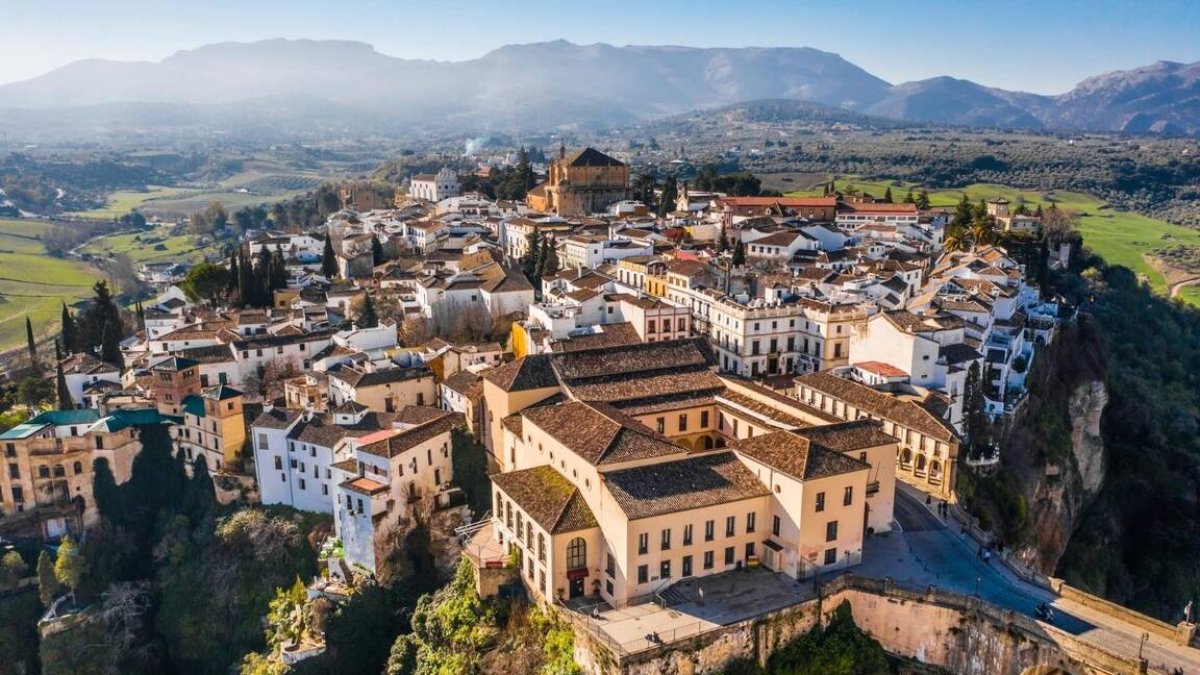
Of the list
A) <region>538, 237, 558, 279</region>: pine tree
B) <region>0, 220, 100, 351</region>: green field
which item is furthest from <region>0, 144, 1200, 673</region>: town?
<region>0, 220, 100, 351</region>: green field

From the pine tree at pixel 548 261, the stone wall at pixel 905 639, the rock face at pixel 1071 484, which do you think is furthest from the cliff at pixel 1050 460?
the pine tree at pixel 548 261

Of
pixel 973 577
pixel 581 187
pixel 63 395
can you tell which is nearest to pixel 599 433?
pixel 973 577

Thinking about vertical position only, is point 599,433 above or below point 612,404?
above

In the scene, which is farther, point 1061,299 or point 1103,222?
point 1103,222

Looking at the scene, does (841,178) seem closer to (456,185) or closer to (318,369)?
(456,185)

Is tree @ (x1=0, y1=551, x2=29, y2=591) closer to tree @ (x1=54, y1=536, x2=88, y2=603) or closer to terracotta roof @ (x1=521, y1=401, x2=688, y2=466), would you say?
tree @ (x1=54, y1=536, x2=88, y2=603)

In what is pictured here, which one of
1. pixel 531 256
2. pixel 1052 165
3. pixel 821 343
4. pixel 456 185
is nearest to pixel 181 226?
pixel 456 185

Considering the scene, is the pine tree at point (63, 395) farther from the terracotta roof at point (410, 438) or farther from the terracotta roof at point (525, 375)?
the terracotta roof at point (525, 375)

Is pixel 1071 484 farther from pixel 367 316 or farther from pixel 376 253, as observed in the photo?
pixel 376 253
